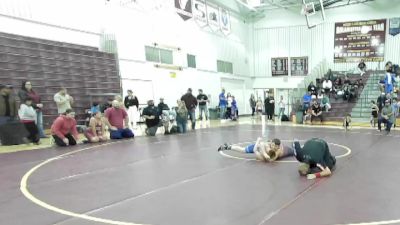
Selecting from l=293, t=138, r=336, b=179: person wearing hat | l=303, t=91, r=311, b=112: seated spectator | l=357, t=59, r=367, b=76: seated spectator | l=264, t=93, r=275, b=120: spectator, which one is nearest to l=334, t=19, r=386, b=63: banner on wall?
l=357, t=59, r=367, b=76: seated spectator

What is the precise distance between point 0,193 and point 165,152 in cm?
426

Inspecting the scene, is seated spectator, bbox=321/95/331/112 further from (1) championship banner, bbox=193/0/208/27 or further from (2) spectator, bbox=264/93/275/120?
(1) championship banner, bbox=193/0/208/27

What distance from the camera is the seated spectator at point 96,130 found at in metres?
11.2

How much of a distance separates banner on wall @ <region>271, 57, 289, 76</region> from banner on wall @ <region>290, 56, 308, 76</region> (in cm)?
49

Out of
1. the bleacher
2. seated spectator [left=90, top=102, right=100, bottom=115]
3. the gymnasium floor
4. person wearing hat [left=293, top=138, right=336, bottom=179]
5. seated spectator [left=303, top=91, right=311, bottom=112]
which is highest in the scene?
the bleacher

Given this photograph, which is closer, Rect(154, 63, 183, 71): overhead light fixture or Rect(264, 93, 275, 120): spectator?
Rect(154, 63, 183, 71): overhead light fixture

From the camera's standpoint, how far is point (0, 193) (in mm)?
5203

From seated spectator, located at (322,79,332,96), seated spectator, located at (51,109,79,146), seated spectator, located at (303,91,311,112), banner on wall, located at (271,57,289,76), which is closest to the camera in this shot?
seated spectator, located at (51,109,79,146)

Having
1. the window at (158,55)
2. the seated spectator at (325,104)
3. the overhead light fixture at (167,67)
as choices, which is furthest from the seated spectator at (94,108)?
the seated spectator at (325,104)

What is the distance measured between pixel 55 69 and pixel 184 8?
10.1 m

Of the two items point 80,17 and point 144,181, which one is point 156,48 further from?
point 144,181

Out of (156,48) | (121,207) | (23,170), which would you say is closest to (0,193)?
(23,170)

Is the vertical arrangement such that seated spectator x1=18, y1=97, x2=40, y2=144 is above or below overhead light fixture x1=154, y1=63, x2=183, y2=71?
below

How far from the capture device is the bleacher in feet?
41.0
